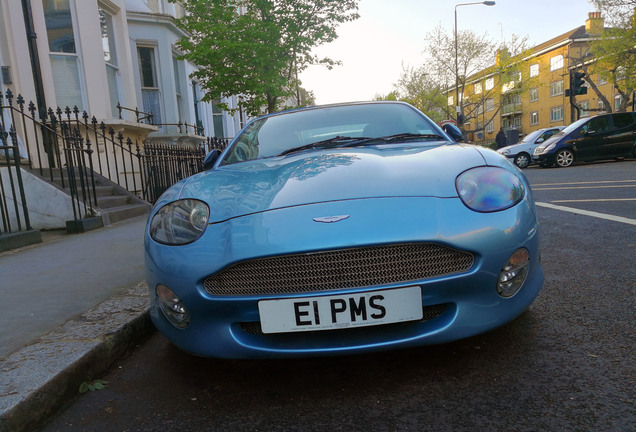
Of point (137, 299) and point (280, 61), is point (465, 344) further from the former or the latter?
point (280, 61)

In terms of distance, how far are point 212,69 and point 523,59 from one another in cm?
3346

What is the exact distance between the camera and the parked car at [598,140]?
14.0 metres

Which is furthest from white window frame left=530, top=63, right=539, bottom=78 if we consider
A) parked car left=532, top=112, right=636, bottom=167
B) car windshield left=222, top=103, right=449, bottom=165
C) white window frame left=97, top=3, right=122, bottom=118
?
car windshield left=222, top=103, right=449, bottom=165

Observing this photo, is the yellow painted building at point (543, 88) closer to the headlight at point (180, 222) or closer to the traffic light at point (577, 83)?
the traffic light at point (577, 83)

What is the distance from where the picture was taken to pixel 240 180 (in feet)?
7.70

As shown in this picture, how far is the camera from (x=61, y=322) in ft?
8.36

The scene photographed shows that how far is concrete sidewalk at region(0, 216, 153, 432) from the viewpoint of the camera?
181 cm

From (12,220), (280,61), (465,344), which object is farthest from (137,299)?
(280,61)

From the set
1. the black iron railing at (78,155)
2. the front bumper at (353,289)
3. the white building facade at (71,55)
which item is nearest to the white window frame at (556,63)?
the white building facade at (71,55)

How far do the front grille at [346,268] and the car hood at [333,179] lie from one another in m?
0.29

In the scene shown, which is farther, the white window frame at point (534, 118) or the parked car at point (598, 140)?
the white window frame at point (534, 118)

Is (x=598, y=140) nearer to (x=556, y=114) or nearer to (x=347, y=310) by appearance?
(x=347, y=310)

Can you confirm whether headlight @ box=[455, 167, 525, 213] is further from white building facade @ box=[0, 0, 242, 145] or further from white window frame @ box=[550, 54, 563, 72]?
white window frame @ box=[550, 54, 563, 72]

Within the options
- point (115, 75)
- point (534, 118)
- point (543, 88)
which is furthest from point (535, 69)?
point (115, 75)
